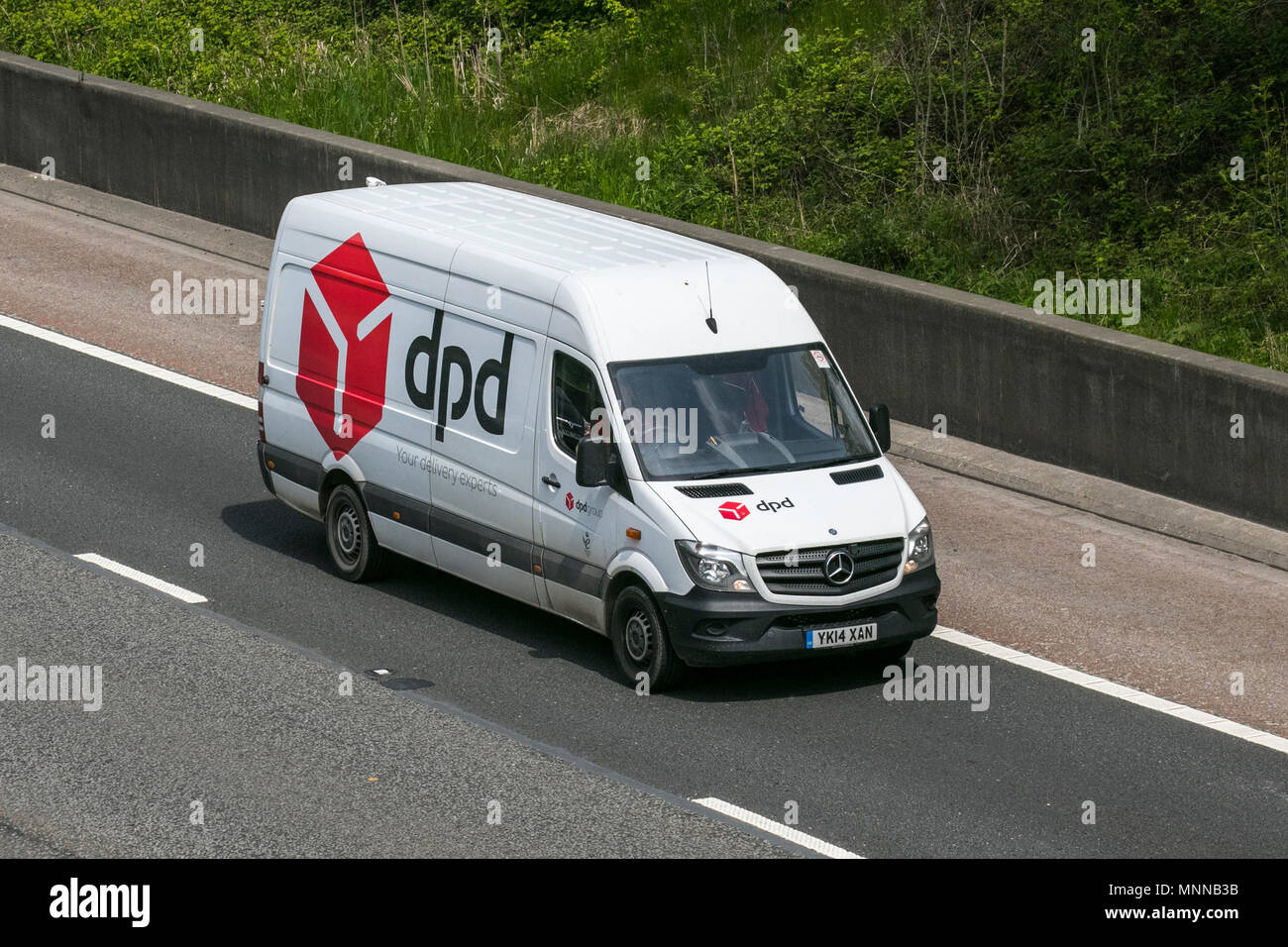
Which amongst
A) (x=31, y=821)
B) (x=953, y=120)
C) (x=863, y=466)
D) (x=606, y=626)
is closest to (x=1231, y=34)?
(x=953, y=120)

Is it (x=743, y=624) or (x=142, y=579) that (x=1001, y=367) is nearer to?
(x=743, y=624)

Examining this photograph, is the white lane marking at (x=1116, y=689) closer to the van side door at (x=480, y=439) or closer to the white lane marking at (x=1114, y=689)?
the white lane marking at (x=1114, y=689)

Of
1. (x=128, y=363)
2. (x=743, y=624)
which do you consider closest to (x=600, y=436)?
(x=743, y=624)

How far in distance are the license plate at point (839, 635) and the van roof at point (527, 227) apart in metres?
2.51

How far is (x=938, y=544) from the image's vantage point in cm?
1443

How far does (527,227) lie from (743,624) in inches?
133

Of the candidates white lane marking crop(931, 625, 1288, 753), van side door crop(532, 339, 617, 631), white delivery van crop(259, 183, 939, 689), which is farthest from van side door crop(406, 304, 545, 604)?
white lane marking crop(931, 625, 1288, 753)

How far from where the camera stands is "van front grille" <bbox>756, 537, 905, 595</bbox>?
11289 millimetres

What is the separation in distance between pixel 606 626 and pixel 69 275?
10294 mm

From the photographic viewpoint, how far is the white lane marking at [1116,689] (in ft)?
37.1

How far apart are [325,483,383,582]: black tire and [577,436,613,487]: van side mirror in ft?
7.41

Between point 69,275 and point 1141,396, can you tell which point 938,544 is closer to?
point 1141,396

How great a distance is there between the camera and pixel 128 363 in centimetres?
1778

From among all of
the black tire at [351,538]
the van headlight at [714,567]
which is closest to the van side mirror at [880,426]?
the van headlight at [714,567]
